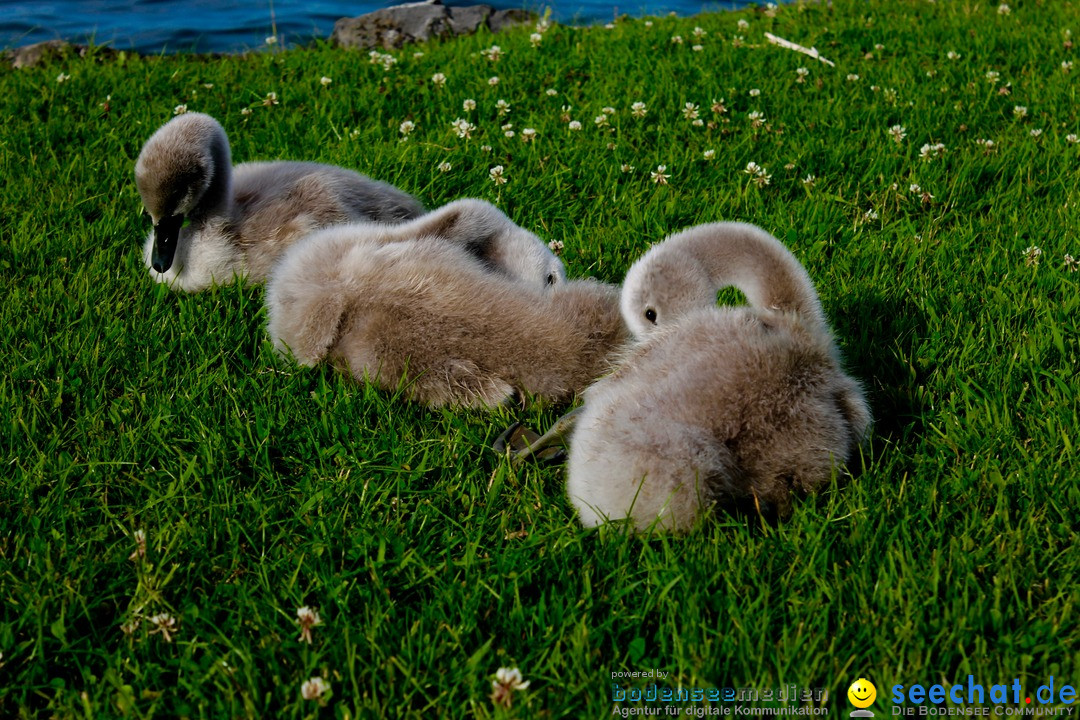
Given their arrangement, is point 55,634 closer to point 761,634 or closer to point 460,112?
point 761,634

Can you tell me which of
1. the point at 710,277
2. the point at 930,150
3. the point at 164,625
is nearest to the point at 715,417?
the point at 710,277

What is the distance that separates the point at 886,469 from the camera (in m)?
3.47

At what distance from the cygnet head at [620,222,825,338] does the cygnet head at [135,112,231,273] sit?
2.51 meters

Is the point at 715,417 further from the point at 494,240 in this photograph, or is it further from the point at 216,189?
the point at 216,189

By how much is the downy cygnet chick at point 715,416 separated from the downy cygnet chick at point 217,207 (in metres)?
2.23

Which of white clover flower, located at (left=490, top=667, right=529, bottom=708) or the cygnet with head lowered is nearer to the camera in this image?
white clover flower, located at (left=490, top=667, right=529, bottom=708)

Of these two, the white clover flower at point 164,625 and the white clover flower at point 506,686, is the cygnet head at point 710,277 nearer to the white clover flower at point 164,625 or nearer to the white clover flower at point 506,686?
the white clover flower at point 506,686

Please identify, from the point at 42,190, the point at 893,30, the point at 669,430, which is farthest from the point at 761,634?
the point at 893,30

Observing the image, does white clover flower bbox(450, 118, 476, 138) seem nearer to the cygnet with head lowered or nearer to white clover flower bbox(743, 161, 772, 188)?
white clover flower bbox(743, 161, 772, 188)

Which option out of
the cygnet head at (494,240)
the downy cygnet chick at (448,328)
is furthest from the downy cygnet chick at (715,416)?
the cygnet head at (494,240)

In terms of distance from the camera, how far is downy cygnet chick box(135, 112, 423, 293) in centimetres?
505

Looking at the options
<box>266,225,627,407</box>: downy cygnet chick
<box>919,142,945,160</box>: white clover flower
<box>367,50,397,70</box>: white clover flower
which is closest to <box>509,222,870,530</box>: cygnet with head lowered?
<box>266,225,627,407</box>: downy cygnet chick

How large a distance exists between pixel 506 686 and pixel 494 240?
257 cm

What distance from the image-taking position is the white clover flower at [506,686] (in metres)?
2.61
